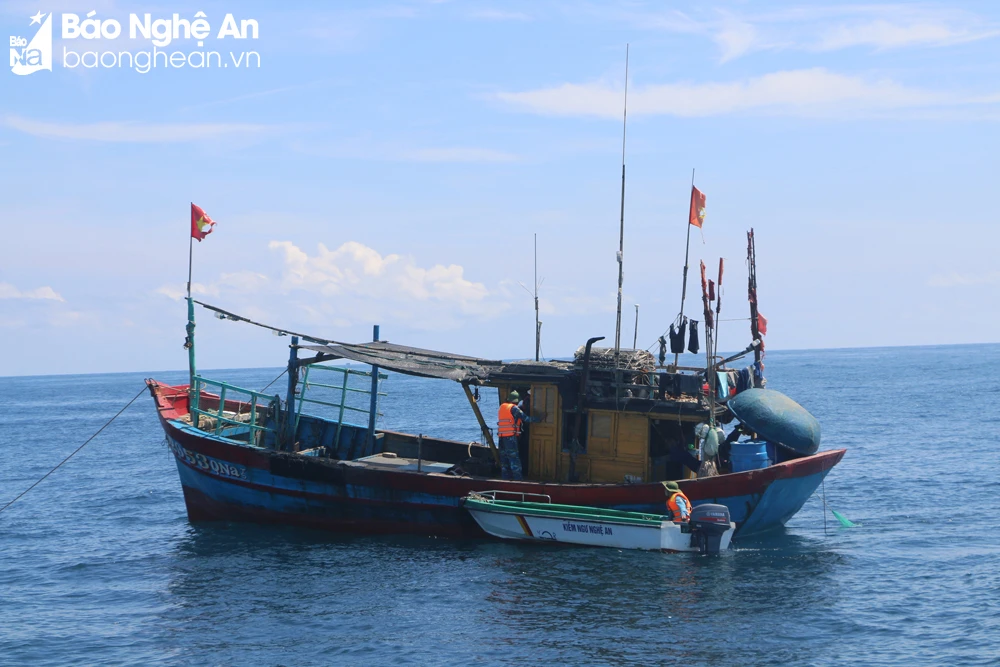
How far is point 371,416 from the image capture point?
76.1 feet

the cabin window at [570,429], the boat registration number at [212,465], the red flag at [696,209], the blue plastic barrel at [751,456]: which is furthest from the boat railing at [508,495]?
the red flag at [696,209]

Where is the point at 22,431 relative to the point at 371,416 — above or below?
below

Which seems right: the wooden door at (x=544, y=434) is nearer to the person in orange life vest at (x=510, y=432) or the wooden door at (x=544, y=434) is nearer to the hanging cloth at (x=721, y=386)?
the person in orange life vest at (x=510, y=432)

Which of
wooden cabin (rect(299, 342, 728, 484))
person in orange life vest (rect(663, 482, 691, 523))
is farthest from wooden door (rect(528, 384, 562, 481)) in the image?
person in orange life vest (rect(663, 482, 691, 523))

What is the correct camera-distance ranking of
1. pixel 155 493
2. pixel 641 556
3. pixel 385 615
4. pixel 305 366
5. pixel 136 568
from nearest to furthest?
pixel 385 615, pixel 641 556, pixel 136 568, pixel 305 366, pixel 155 493

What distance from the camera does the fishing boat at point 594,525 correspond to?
19609 millimetres

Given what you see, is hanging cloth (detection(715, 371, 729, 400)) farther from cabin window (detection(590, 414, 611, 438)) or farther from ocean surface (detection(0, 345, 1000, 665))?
ocean surface (detection(0, 345, 1000, 665))

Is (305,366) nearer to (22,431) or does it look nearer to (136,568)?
(136,568)

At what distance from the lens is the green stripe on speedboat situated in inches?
780

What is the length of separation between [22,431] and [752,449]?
54.2 m

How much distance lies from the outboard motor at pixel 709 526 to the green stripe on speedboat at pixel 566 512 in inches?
23.6

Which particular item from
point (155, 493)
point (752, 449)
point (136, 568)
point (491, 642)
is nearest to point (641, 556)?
point (752, 449)

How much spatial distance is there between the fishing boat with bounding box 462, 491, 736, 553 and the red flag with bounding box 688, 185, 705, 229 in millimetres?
6170

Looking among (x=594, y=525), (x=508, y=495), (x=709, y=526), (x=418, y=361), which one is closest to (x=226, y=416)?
(x=418, y=361)
